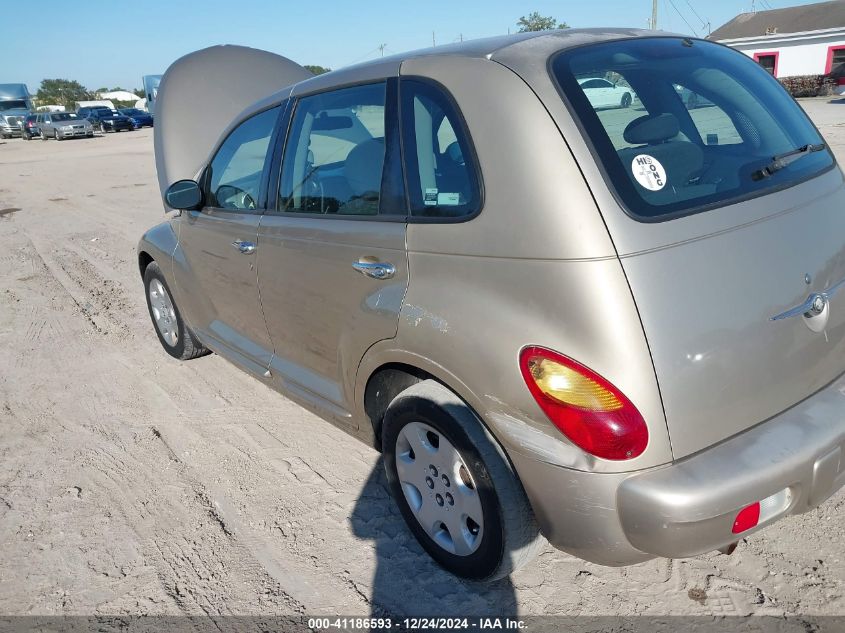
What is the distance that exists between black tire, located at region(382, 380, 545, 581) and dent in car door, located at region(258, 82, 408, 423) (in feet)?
1.00

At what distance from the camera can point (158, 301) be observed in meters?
4.92

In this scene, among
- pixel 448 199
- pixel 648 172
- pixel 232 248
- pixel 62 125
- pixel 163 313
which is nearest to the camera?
pixel 648 172

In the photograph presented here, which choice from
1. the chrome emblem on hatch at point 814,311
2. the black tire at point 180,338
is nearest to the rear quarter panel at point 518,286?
the chrome emblem on hatch at point 814,311

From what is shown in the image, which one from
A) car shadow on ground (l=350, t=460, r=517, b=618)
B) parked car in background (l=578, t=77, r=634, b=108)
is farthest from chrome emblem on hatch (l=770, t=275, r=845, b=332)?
car shadow on ground (l=350, t=460, r=517, b=618)

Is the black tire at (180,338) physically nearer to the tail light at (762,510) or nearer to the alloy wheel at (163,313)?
the alloy wheel at (163,313)

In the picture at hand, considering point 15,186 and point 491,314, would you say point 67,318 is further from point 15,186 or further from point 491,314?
point 15,186

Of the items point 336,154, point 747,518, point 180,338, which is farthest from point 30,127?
point 747,518

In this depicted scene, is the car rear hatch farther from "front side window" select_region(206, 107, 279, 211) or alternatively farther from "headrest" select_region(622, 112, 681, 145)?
"front side window" select_region(206, 107, 279, 211)

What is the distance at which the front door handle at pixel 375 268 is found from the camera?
244 cm

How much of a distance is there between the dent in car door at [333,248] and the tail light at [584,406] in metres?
0.65

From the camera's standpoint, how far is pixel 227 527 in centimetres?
297

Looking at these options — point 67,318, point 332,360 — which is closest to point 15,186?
point 67,318

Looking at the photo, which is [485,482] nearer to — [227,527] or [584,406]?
[584,406]

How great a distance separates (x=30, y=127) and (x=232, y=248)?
141 feet
